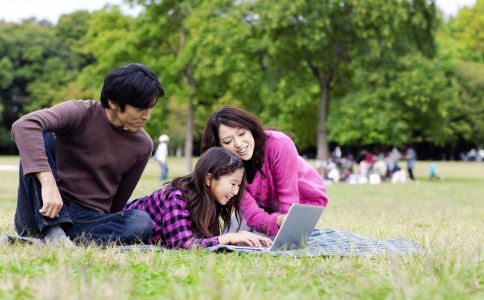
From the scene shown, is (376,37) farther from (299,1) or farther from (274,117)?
(274,117)

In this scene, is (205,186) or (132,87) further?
(205,186)

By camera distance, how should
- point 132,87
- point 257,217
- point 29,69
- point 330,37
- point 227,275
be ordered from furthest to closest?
point 29,69
point 330,37
point 257,217
point 132,87
point 227,275

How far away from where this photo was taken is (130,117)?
207 inches

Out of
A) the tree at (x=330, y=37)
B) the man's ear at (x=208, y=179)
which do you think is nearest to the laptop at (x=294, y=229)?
the man's ear at (x=208, y=179)

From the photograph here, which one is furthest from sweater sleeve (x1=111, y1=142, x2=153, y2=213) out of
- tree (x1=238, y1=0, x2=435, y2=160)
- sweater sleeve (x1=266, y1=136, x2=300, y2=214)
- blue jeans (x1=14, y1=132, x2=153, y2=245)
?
tree (x1=238, y1=0, x2=435, y2=160)

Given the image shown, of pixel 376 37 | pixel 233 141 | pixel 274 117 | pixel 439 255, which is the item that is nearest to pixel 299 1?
pixel 376 37

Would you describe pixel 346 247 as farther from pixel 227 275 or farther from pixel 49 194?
pixel 49 194

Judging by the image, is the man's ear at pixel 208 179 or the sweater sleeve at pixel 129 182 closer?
the man's ear at pixel 208 179

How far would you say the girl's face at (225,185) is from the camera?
5.46m

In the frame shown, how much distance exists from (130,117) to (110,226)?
83 centimetres

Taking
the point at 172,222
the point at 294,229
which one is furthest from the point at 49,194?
the point at 294,229

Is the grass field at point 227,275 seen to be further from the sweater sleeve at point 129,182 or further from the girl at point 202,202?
the sweater sleeve at point 129,182

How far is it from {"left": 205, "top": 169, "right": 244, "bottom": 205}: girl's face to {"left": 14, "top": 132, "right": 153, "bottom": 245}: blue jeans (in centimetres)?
54

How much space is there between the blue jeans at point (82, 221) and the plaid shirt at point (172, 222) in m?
0.12
